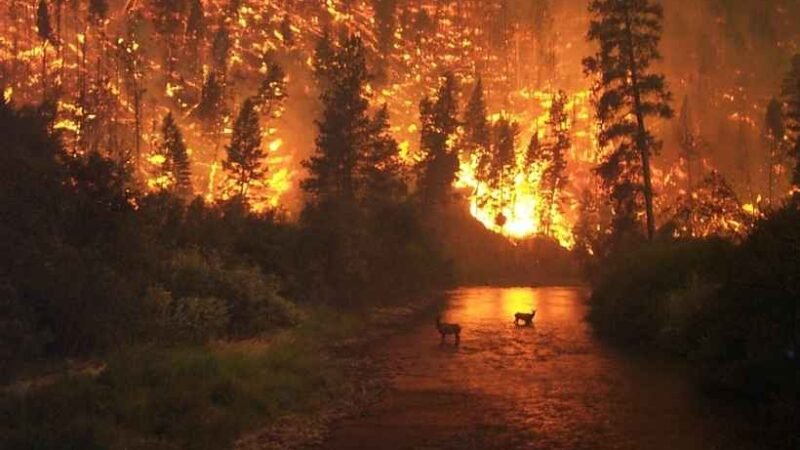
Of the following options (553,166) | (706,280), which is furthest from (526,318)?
(553,166)

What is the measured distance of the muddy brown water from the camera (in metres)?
15.7

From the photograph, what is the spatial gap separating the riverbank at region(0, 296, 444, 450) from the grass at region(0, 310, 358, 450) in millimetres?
25

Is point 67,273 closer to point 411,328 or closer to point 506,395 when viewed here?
point 506,395

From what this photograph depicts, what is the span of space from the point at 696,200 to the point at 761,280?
9.19 m

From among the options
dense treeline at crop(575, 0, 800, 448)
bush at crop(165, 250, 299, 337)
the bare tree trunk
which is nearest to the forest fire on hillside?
the bare tree trunk

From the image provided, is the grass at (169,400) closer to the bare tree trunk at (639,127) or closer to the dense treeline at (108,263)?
the dense treeline at (108,263)

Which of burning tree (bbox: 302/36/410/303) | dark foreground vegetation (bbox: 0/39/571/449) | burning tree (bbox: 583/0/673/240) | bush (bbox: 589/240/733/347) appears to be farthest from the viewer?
burning tree (bbox: 302/36/410/303)

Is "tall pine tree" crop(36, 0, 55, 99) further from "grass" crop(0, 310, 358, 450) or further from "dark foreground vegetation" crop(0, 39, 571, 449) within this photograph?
"grass" crop(0, 310, 358, 450)

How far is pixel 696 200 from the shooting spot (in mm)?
25406

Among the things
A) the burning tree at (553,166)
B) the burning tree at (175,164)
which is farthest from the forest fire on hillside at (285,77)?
the burning tree at (175,164)

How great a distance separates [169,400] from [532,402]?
10.1 meters

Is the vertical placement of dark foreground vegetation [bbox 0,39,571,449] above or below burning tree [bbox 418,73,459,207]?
below

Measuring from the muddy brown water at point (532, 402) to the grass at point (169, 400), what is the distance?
95.2 inches

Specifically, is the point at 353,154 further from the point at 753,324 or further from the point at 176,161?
the point at 753,324
